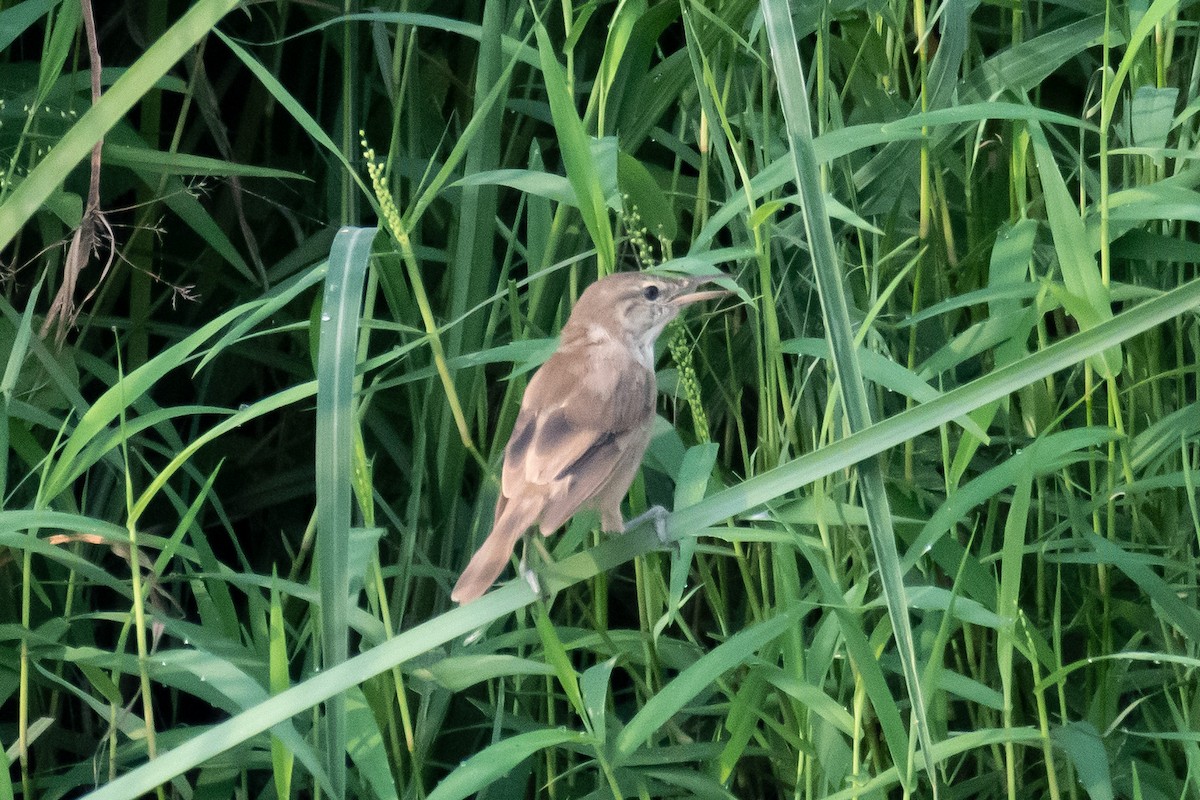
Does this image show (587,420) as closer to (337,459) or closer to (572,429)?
(572,429)

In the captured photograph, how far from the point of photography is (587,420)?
7.25 ft

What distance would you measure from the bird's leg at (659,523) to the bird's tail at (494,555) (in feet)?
0.54

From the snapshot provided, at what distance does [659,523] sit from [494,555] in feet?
0.88

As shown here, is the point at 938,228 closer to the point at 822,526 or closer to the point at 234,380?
the point at 822,526

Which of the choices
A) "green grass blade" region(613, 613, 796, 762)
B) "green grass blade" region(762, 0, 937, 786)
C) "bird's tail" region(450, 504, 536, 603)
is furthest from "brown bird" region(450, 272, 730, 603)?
"green grass blade" region(762, 0, 937, 786)

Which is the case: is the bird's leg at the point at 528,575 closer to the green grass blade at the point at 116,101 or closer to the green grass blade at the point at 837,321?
the green grass blade at the point at 837,321

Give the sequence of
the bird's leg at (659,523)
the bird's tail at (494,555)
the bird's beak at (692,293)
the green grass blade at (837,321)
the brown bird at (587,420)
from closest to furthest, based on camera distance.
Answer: the green grass blade at (837,321) < the bird's leg at (659,523) < the bird's tail at (494,555) < the brown bird at (587,420) < the bird's beak at (692,293)

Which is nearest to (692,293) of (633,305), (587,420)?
→ (633,305)

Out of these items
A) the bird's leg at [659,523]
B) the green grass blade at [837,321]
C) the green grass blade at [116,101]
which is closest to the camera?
the green grass blade at [837,321]

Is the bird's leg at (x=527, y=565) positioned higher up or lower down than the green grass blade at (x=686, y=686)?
higher up

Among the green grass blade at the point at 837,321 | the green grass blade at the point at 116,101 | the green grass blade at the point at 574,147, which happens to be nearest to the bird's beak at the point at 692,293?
the green grass blade at the point at 574,147

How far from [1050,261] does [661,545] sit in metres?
0.99

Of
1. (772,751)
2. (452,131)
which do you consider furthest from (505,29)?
(772,751)

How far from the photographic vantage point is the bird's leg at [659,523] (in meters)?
1.82
